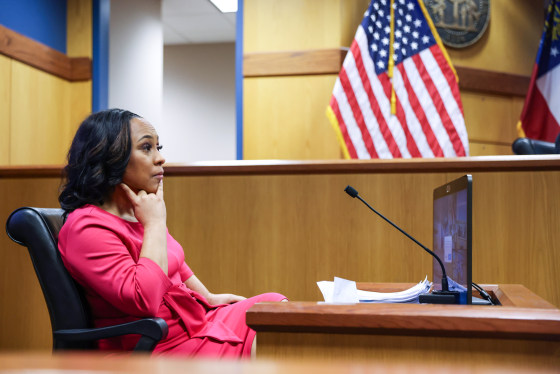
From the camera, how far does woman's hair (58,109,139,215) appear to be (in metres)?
1.50

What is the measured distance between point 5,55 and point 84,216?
9.86ft

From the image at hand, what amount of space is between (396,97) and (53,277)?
288 centimetres

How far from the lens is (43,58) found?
4.29 meters

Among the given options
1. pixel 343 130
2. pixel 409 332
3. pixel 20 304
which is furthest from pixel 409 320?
pixel 343 130

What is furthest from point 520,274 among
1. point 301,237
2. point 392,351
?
point 392,351

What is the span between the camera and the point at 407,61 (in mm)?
3887

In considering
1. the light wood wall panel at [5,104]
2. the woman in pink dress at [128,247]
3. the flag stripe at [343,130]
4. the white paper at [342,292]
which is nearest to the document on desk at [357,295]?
the white paper at [342,292]

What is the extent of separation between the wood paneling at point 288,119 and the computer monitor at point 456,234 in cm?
268

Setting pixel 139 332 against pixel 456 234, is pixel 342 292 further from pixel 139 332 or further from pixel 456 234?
pixel 139 332

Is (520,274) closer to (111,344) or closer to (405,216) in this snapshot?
(405,216)

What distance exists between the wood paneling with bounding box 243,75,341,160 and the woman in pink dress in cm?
265

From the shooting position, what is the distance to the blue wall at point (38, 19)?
3967 millimetres

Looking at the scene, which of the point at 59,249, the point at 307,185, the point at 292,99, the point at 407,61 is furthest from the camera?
the point at 292,99

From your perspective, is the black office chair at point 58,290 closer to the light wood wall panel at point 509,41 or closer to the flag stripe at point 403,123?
the flag stripe at point 403,123
